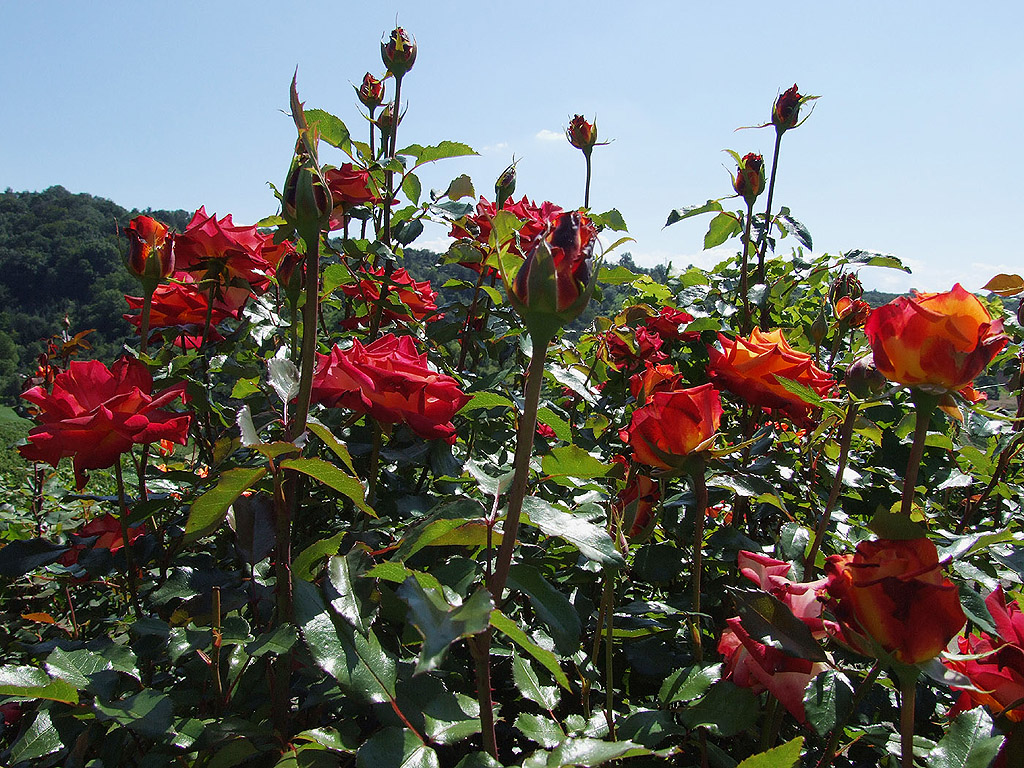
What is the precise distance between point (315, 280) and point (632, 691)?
807mm

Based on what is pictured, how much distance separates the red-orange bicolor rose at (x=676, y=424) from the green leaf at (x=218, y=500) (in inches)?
18.2

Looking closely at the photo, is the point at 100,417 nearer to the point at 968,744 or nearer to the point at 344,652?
the point at 344,652

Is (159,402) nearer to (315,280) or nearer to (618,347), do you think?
(315,280)

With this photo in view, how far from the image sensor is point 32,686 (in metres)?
0.65

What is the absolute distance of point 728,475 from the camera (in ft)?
2.93

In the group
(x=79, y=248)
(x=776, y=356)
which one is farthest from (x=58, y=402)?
(x=79, y=248)

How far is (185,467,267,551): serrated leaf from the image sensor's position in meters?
0.59

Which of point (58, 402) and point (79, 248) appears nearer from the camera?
point (58, 402)

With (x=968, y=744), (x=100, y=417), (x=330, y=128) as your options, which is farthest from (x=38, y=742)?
(x=330, y=128)

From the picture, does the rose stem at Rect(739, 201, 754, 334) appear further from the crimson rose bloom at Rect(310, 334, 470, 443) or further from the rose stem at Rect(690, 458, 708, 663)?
the crimson rose bloom at Rect(310, 334, 470, 443)

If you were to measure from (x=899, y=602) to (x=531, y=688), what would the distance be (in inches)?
15.0

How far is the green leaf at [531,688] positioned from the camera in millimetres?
698

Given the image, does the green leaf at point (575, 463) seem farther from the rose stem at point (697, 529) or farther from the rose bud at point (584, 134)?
the rose bud at point (584, 134)

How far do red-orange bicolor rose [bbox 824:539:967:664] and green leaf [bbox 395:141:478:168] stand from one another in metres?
1.20
